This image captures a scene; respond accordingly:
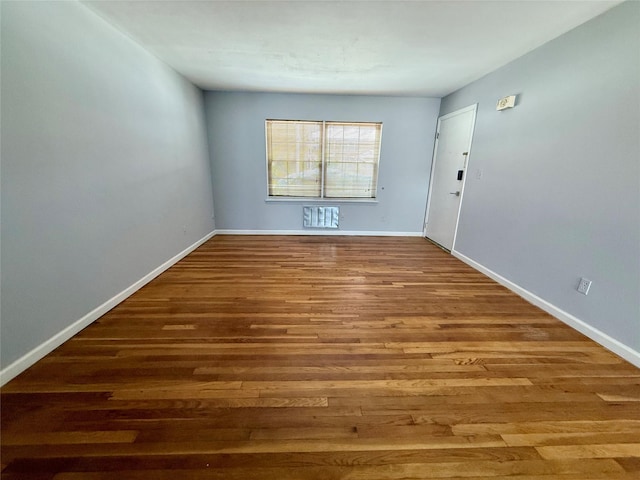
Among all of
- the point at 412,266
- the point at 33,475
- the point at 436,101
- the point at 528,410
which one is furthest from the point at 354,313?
the point at 436,101

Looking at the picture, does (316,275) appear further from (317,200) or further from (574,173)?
(574,173)

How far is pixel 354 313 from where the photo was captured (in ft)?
7.66

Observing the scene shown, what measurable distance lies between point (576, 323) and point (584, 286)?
1.06 feet

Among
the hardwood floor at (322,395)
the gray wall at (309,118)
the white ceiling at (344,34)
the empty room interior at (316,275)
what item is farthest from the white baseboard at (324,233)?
the white ceiling at (344,34)

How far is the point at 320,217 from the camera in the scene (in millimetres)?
4863

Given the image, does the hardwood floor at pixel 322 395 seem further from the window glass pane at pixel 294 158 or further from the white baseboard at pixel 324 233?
the window glass pane at pixel 294 158

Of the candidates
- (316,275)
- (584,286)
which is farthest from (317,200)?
(584,286)

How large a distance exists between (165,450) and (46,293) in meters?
1.38

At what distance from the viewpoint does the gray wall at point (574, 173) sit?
1.83 m

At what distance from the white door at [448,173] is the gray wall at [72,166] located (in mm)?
4021

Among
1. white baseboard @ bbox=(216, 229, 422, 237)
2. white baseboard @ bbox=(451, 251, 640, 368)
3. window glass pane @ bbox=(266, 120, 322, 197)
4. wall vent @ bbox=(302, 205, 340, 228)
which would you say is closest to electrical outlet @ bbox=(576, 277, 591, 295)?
white baseboard @ bbox=(451, 251, 640, 368)

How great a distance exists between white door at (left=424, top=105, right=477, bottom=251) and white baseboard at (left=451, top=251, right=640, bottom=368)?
3.81ft

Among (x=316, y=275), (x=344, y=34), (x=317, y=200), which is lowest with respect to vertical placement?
(x=316, y=275)

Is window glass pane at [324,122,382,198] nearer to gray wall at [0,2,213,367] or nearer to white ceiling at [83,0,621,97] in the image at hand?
white ceiling at [83,0,621,97]
